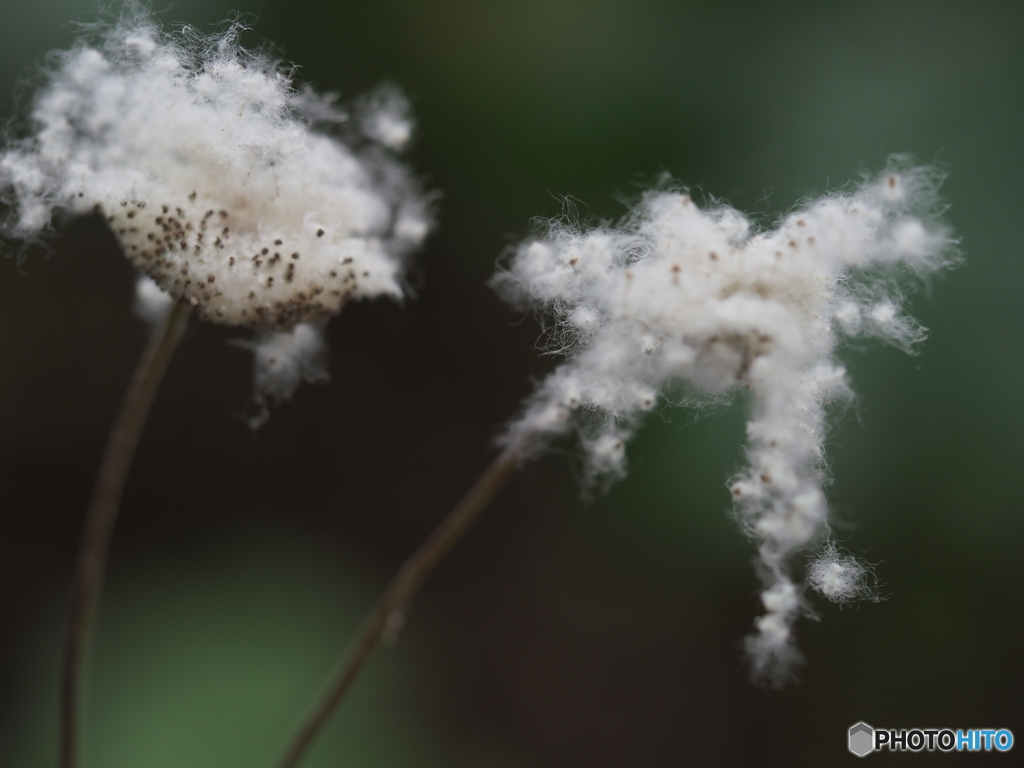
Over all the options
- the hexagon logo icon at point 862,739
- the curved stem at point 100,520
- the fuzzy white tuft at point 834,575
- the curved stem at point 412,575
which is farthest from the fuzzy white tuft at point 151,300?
the hexagon logo icon at point 862,739

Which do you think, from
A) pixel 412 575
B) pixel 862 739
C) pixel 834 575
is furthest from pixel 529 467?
pixel 834 575

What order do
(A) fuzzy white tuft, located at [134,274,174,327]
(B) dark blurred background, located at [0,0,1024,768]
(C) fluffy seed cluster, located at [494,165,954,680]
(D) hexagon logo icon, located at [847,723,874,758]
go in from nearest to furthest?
(C) fluffy seed cluster, located at [494,165,954,680] < (A) fuzzy white tuft, located at [134,274,174,327] < (B) dark blurred background, located at [0,0,1024,768] < (D) hexagon logo icon, located at [847,723,874,758]

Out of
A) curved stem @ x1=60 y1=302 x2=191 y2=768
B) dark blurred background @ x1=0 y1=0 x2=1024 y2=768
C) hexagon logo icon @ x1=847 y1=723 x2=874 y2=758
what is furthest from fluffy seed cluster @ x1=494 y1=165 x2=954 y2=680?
hexagon logo icon @ x1=847 y1=723 x2=874 y2=758

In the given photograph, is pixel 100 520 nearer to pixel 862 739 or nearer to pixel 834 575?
pixel 834 575

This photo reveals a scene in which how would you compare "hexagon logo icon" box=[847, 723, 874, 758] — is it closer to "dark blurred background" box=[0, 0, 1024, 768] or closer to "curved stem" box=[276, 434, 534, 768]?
"dark blurred background" box=[0, 0, 1024, 768]

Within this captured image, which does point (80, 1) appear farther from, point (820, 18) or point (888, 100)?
point (888, 100)

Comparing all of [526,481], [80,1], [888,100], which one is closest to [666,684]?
[526,481]
